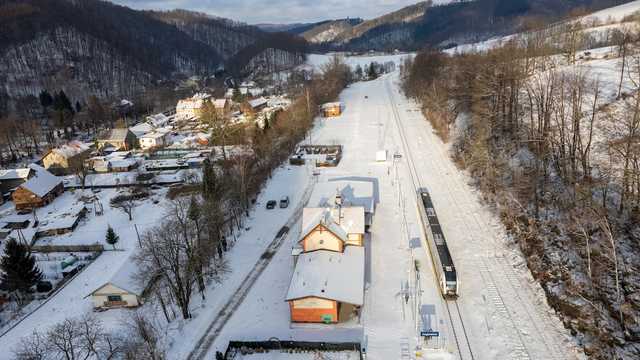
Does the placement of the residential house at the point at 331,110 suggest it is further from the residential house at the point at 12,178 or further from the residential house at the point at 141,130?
the residential house at the point at 12,178

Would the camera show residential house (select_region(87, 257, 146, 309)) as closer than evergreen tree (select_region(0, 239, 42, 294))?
Yes

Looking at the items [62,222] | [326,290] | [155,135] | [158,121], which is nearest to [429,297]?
[326,290]

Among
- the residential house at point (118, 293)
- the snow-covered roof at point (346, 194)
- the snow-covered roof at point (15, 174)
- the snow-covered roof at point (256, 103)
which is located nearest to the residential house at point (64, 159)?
the snow-covered roof at point (15, 174)

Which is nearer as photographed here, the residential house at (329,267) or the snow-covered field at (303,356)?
the snow-covered field at (303,356)

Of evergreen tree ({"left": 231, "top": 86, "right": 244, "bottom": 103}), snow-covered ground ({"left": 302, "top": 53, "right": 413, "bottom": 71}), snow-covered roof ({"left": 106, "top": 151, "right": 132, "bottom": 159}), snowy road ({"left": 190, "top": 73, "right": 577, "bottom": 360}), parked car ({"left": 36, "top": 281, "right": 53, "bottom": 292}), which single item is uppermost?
snow-covered ground ({"left": 302, "top": 53, "right": 413, "bottom": 71})

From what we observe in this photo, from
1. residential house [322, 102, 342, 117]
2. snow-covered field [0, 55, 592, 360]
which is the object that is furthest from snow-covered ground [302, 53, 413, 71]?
snow-covered field [0, 55, 592, 360]

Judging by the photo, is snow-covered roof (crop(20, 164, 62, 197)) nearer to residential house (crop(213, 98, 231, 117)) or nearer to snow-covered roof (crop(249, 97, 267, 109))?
residential house (crop(213, 98, 231, 117))

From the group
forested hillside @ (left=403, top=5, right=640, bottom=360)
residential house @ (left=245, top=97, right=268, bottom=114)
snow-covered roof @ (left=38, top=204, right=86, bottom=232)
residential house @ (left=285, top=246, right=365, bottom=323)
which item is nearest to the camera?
forested hillside @ (left=403, top=5, right=640, bottom=360)

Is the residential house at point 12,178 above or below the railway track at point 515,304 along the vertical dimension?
above
